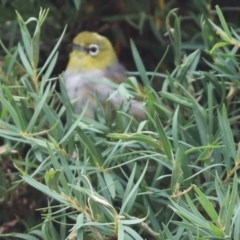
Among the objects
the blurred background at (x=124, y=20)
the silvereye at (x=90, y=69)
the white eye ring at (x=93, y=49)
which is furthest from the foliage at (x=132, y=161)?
the white eye ring at (x=93, y=49)

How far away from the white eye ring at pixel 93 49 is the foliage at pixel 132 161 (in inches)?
24.1

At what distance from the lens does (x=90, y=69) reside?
220 centimetres

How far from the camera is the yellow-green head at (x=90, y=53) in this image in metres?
1.95

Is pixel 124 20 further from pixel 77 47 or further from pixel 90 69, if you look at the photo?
pixel 90 69

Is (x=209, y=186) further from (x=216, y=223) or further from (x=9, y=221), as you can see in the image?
(x=9, y=221)

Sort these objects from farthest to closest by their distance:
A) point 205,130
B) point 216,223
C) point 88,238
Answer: point 205,130
point 88,238
point 216,223

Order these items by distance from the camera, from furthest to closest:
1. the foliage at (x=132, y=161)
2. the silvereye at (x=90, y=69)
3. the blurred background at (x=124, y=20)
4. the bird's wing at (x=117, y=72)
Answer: the bird's wing at (x=117, y=72) < the silvereye at (x=90, y=69) < the blurred background at (x=124, y=20) < the foliage at (x=132, y=161)

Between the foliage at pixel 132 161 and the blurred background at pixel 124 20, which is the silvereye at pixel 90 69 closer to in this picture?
the blurred background at pixel 124 20

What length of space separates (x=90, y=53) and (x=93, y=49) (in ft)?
0.15

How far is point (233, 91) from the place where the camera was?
135 cm

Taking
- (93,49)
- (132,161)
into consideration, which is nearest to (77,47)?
(93,49)

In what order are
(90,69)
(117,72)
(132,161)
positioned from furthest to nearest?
(90,69) < (117,72) < (132,161)

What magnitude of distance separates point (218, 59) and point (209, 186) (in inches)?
11.7

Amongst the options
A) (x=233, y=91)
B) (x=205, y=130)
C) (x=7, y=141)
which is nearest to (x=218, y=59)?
(x=233, y=91)
